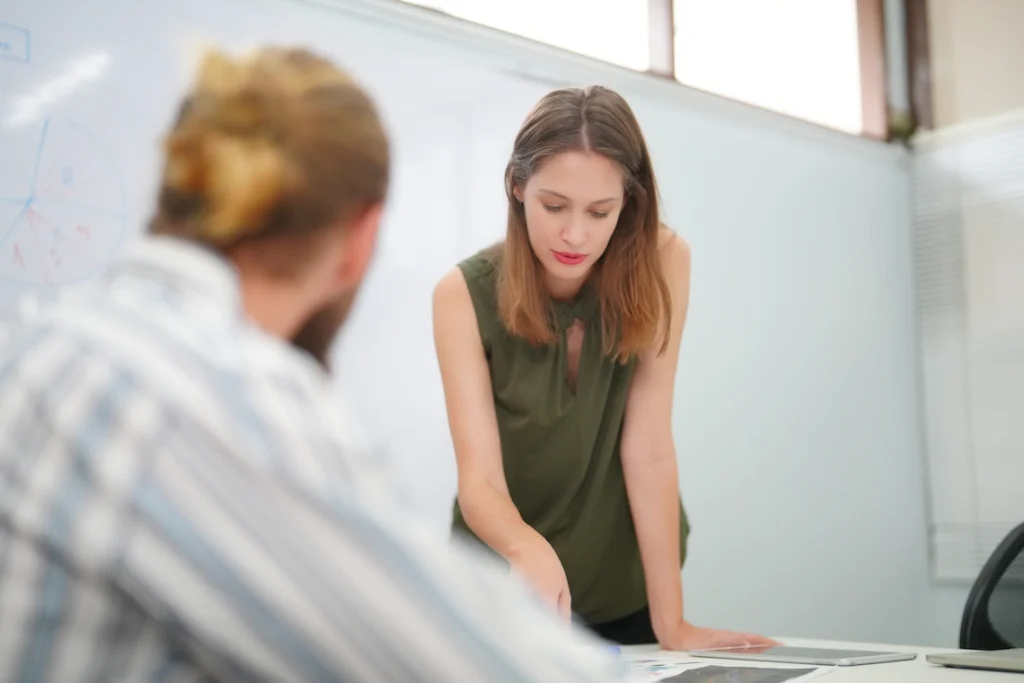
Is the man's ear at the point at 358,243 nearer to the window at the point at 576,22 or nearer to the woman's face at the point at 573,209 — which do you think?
the woman's face at the point at 573,209

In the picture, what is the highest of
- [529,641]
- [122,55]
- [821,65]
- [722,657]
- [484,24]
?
[821,65]

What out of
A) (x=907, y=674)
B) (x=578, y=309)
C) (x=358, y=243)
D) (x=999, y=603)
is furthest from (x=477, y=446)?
(x=358, y=243)

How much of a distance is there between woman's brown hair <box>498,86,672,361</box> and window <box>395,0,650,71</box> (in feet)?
2.80

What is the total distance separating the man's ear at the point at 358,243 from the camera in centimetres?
53

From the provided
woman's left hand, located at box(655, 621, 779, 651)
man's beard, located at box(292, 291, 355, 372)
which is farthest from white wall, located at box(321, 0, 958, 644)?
man's beard, located at box(292, 291, 355, 372)

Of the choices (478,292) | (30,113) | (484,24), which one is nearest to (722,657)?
(478,292)

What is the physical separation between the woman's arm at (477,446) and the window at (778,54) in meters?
1.58

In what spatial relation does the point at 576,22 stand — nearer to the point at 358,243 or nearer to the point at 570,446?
the point at 570,446

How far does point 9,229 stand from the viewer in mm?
1653

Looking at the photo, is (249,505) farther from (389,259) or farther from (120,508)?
(389,259)

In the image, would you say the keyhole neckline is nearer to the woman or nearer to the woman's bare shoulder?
the woman

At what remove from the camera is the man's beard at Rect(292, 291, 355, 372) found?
0.54 metres

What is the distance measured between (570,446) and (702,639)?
1.05ft

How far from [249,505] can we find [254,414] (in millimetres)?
39
